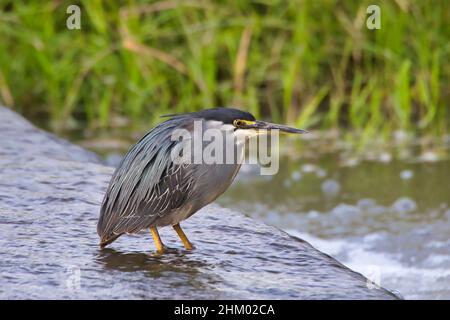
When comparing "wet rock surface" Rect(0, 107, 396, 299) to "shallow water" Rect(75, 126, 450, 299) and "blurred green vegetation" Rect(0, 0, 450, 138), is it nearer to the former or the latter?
A: "shallow water" Rect(75, 126, 450, 299)

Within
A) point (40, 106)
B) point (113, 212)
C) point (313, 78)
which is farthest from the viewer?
point (40, 106)

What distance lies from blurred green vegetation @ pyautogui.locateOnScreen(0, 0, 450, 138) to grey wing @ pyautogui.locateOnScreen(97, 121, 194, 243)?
3646mm

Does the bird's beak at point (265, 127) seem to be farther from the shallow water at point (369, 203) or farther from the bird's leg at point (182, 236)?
the shallow water at point (369, 203)

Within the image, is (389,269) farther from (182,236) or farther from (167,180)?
(167,180)

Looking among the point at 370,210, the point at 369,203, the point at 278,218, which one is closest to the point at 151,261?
the point at 278,218

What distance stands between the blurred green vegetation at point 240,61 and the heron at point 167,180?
364 cm

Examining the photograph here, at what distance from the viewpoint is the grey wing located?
346 cm

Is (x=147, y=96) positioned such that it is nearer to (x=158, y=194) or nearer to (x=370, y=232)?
(x=370, y=232)

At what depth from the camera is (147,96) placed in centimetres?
783

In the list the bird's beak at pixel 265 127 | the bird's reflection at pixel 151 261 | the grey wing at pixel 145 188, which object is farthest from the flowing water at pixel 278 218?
the bird's beak at pixel 265 127

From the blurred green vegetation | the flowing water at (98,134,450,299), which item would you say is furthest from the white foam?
the blurred green vegetation

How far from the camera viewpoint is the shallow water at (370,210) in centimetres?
486
